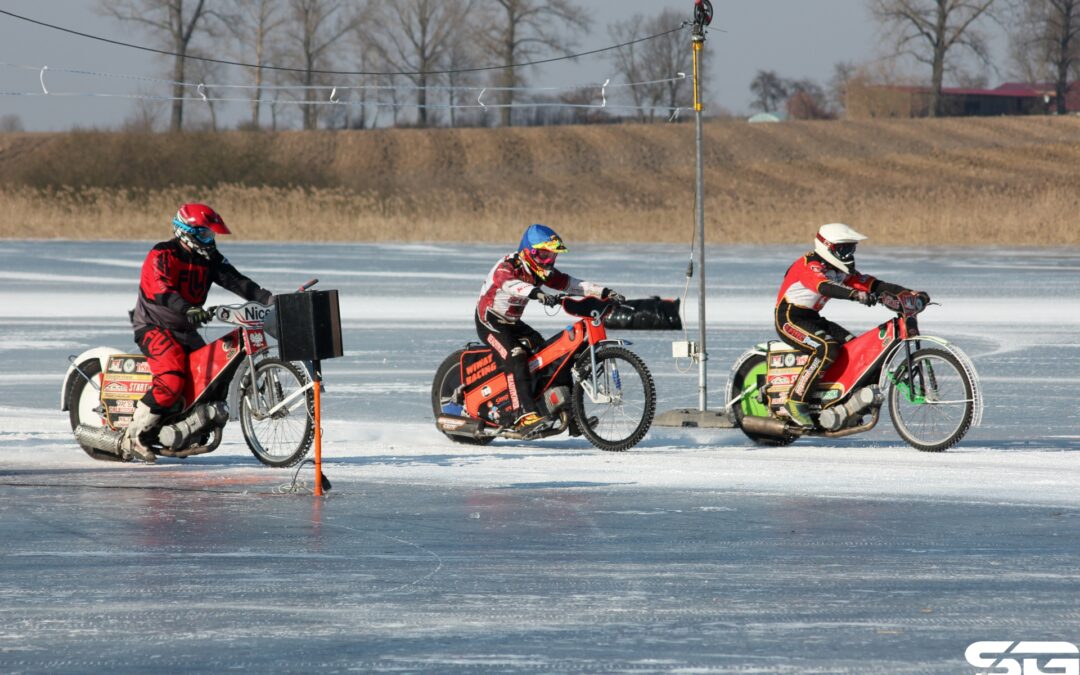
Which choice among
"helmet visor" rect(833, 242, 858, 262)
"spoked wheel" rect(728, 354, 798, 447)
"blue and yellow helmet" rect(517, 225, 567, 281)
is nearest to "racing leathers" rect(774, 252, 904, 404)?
"helmet visor" rect(833, 242, 858, 262)

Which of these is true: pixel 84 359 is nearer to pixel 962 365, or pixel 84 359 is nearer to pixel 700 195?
pixel 700 195

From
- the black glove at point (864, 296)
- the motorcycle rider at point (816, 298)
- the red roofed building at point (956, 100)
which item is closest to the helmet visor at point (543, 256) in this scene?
the motorcycle rider at point (816, 298)

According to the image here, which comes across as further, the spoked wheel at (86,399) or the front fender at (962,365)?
the spoked wheel at (86,399)

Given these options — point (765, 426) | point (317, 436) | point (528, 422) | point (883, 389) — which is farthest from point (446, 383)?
point (883, 389)

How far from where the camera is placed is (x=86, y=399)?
11820 mm

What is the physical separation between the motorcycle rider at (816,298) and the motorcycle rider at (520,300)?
1.32 m

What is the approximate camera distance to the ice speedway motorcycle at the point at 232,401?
35.6ft

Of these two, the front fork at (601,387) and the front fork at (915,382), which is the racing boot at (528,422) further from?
the front fork at (915,382)

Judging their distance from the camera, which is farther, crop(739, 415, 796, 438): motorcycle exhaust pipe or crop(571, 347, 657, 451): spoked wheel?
crop(739, 415, 796, 438): motorcycle exhaust pipe

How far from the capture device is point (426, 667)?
229 inches

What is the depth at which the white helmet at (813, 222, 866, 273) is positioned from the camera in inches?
461

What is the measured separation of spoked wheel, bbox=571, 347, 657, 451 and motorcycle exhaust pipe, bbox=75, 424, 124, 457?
3.30 m

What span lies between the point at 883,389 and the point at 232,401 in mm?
4698

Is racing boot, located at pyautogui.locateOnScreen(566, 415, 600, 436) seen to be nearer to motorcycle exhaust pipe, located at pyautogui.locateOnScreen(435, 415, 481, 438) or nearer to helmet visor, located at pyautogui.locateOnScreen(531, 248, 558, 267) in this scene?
motorcycle exhaust pipe, located at pyautogui.locateOnScreen(435, 415, 481, 438)
